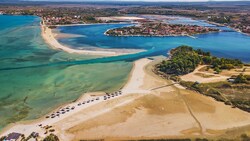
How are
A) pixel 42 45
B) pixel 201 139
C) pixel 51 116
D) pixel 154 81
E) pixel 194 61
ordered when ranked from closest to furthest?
pixel 201 139 → pixel 51 116 → pixel 154 81 → pixel 194 61 → pixel 42 45

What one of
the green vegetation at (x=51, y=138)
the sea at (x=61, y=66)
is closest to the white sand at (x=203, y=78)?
the sea at (x=61, y=66)

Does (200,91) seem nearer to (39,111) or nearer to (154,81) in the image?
(154,81)

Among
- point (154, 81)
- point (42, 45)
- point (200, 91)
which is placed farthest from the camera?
point (42, 45)

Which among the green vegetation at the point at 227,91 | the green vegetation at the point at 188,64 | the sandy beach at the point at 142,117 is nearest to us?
the sandy beach at the point at 142,117

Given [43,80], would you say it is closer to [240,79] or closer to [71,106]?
[71,106]

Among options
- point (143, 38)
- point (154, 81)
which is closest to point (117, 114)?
point (154, 81)

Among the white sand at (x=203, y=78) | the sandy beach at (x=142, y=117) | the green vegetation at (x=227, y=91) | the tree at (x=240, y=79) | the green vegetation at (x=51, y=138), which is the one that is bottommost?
the sandy beach at (x=142, y=117)

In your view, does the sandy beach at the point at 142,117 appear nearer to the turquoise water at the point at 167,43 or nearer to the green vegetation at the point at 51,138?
the green vegetation at the point at 51,138
